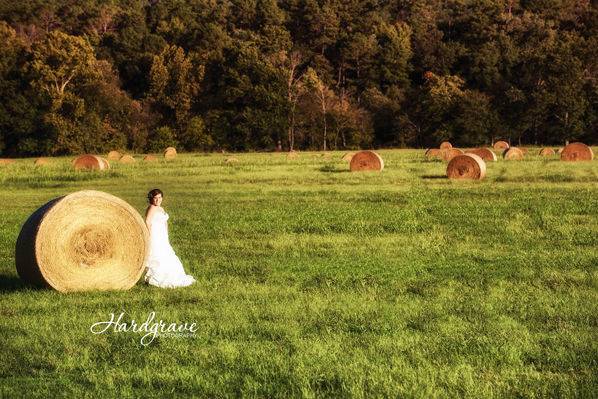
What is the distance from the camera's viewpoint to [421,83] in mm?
91312

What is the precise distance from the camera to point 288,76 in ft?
268

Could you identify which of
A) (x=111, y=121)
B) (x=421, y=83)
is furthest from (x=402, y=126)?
(x=111, y=121)

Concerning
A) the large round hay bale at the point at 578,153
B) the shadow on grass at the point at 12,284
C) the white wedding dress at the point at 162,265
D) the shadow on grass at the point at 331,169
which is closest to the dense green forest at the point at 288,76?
the large round hay bale at the point at 578,153

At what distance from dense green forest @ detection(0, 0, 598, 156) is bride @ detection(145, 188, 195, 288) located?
61139 mm

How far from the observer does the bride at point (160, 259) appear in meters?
12.4

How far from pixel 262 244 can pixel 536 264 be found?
5.34m

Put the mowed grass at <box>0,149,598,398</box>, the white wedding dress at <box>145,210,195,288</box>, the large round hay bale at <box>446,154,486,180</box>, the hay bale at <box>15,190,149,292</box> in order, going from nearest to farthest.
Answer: the mowed grass at <box>0,149,598,398</box> < the hay bale at <box>15,190,149,292</box> < the white wedding dress at <box>145,210,195,288</box> < the large round hay bale at <box>446,154,486,180</box>

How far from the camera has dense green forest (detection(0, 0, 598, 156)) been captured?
2933 inches

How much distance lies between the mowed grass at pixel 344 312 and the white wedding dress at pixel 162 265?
0.33 meters

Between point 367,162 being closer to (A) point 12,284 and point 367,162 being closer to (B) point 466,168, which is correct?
(B) point 466,168

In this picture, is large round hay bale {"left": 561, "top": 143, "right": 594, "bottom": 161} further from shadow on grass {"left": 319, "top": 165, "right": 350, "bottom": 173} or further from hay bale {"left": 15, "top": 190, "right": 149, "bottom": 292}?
hay bale {"left": 15, "top": 190, "right": 149, "bottom": 292}

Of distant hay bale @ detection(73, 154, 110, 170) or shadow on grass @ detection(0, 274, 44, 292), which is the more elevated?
shadow on grass @ detection(0, 274, 44, 292)

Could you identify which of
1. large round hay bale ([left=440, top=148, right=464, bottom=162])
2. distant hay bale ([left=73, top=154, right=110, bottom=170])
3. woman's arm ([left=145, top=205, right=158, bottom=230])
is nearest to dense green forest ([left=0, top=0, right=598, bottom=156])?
large round hay bale ([left=440, top=148, right=464, bottom=162])

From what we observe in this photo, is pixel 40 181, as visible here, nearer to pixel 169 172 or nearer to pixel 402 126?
pixel 169 172
